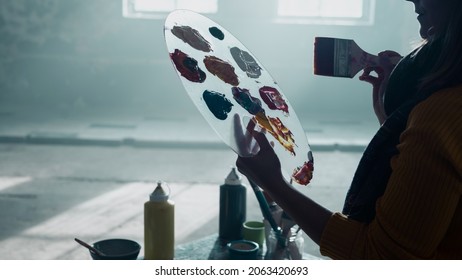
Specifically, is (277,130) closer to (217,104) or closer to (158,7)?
(217,104)

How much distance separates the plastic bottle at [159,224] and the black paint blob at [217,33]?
15.1 inches

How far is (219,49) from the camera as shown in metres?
1.18

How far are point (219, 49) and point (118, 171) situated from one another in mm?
3585

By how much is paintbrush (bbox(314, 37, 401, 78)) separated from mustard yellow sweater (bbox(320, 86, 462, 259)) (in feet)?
1.28

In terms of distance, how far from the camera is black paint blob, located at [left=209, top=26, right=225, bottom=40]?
3.93 feet

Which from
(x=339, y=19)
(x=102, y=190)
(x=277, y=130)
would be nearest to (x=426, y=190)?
(x=277, y=130)

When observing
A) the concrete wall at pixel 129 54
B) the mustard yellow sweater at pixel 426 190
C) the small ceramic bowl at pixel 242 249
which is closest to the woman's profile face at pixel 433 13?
the mustard yellow sweater at pixel 426 190

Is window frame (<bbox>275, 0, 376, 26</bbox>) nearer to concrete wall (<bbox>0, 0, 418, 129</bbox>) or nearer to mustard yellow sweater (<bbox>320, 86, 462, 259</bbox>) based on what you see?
concrete wall (<bbox>0, 0, 418, 129</bbox>)

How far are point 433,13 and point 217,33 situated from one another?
485 millimetres

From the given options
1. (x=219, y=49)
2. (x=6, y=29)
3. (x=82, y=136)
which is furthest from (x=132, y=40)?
(x=219, y=49)

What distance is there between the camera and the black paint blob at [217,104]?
1048 mm
